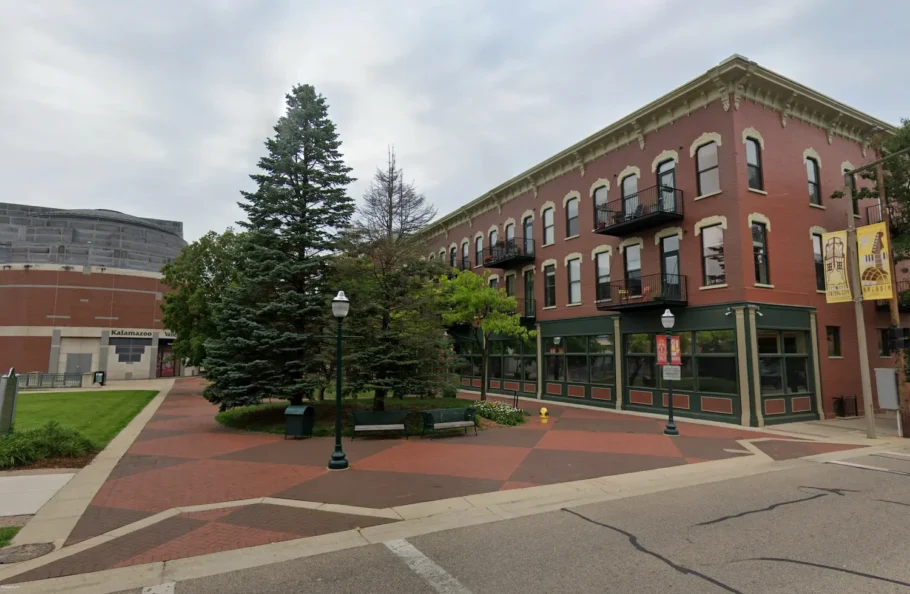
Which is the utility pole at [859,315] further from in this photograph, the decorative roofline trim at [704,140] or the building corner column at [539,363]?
the building corner column at [539,363]

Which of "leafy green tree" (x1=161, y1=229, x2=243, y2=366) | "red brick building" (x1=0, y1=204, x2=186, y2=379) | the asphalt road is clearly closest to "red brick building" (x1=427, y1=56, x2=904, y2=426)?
the asphalt road

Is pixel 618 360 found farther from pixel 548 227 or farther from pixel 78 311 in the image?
pixel 78 311

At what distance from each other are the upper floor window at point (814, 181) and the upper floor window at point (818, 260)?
4.94 feet

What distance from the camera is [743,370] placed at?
16328 mm

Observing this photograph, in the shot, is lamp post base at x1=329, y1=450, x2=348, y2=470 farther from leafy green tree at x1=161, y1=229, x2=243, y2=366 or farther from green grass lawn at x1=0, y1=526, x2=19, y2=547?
leafy green tree at x1=161, y1=229, x2=243, y2=366

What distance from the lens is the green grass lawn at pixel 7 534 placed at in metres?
5.87

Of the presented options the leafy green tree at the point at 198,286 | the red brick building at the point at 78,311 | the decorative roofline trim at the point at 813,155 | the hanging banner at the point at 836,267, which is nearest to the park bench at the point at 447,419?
the hanging banner at the point at 836,267

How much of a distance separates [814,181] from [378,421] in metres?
18.6

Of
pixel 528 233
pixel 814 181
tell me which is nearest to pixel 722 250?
pixel 814 181

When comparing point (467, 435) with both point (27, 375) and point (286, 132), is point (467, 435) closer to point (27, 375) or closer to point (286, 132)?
point (286, 132)

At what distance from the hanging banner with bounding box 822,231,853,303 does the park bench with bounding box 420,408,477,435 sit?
12005 millimetres

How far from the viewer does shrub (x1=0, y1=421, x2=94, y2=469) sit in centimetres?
980

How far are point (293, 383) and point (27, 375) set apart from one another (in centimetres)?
2946

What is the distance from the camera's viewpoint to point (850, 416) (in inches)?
712
